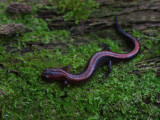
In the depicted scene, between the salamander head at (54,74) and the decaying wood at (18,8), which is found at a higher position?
the decaying wood at (18,8)

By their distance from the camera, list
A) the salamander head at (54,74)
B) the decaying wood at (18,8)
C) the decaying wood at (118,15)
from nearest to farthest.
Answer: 1. the salamander head at (54,74)
2. the decaying wood at (18,8)
3. the decaying wood at (118,15)

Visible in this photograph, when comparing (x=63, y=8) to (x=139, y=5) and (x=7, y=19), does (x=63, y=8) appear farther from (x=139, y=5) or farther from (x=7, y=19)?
(x=139, y=5)

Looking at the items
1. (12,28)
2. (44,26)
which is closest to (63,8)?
(44,26)

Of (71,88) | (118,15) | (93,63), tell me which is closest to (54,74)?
(71,88)

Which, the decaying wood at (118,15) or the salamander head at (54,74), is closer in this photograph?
the salamander head at (54,74)

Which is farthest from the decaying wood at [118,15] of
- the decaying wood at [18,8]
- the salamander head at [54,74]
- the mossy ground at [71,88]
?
the salamander head at [54,74]

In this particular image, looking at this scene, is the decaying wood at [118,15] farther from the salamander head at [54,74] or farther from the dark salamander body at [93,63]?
the salamander head at [54,74]

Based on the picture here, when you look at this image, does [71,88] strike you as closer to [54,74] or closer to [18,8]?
[54,74]

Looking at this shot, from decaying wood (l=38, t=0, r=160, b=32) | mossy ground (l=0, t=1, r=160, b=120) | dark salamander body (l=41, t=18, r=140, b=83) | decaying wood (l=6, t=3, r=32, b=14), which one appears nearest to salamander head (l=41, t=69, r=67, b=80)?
dark salamander body (l=41, t=18, r=140, b=83)
